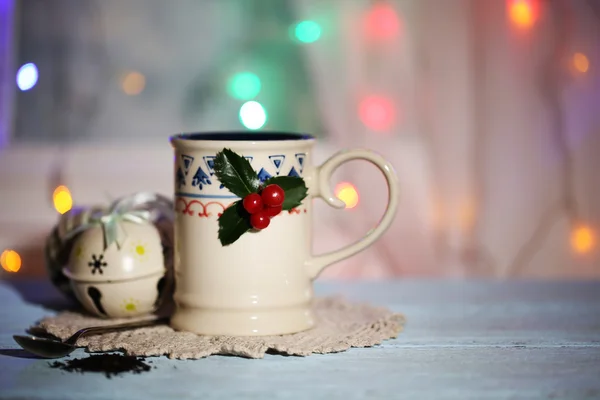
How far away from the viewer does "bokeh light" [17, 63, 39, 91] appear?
4.01 feet

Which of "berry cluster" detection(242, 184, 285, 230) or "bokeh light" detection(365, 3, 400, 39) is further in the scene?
"bokeh light" detection(365, 3, 400, 39)

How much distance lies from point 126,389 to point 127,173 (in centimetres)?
60

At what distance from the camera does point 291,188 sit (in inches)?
32.2

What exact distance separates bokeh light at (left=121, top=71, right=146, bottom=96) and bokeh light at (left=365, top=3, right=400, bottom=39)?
35 centimetres

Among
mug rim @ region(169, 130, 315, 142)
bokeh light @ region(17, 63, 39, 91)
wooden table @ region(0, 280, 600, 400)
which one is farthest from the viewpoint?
bokeh light @ region(17, 63, 39, 91)

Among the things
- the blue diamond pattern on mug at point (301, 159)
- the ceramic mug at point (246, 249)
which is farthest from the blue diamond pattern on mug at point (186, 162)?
the blue diamond pattern on mug at point (301, 159)

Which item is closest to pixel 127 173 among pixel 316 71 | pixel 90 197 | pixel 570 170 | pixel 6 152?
pixel 90 197

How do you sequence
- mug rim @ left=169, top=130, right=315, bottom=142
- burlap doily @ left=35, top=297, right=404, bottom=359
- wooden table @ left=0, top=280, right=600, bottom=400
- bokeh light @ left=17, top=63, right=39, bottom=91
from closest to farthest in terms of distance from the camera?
wooden table @ left=0, top=280, right=600, bottom=400
burlap doily @ left=35, top=297, right=404, bottom=359
mug rim @ left=169, top=130, right=315, bottom=142
bokeh light @ left=17, top=63, right=39, bottom=91

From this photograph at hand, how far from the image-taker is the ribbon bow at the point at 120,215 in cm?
89

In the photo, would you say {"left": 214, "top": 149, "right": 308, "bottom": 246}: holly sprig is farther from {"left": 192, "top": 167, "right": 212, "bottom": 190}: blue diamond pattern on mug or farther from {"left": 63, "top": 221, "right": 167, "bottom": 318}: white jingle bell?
{"left": 63, "top": 221, "right": 167, "bottom": 318}: white jingle bell

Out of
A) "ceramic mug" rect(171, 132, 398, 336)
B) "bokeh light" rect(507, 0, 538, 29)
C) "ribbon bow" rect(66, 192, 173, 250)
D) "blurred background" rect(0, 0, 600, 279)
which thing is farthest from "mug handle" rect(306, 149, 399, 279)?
"bokeh light" rect(507, 0, 538, 29)

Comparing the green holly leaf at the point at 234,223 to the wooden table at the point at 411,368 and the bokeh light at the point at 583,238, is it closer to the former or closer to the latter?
the wooden table at the point at 411,368

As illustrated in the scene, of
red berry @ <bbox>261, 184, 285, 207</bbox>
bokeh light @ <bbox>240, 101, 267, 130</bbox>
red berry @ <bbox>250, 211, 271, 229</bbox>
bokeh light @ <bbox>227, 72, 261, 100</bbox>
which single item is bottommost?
red berry @ <bbox>250, 211, 271, 229</bbox>

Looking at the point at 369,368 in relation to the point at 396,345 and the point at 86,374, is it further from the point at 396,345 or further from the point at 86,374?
the point at 86,374
